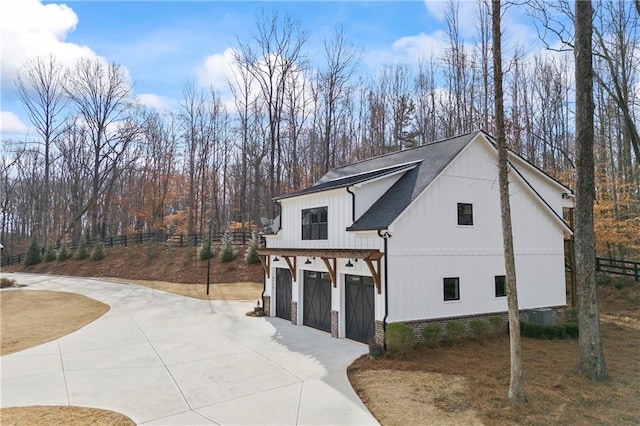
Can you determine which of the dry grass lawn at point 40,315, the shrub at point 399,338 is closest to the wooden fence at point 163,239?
the dry grass lawn at point 40,315

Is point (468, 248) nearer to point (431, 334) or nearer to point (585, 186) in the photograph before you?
point (431, 334)

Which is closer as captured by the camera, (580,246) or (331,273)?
(580,246)

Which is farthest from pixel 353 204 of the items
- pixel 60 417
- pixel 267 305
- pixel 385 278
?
pixel 60 417

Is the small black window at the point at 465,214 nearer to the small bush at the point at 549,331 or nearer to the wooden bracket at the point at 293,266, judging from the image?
the small bush at the point at 549,331

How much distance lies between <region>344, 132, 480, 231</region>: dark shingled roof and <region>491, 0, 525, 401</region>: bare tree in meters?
4.28

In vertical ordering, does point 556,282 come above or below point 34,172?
below

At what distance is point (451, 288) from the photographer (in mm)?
13328

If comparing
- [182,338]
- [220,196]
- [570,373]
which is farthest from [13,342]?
[220,196]

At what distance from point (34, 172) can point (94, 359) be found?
48.7 m

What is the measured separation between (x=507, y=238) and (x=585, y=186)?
333cm

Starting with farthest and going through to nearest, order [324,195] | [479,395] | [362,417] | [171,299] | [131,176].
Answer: [131,176], [171,299], [324,195], [479,395], [362,417]

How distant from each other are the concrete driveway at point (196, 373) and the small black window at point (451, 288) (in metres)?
3.54

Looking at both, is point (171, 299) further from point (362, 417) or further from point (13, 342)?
point (362, 417)

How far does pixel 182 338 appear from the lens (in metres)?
14.3
